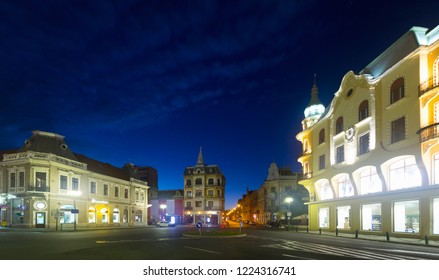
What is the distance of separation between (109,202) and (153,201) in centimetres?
2701

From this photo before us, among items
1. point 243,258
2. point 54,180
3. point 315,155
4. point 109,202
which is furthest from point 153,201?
point 243,258

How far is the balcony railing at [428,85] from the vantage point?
76.8 feet

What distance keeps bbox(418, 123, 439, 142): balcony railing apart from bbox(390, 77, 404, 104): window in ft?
14.1

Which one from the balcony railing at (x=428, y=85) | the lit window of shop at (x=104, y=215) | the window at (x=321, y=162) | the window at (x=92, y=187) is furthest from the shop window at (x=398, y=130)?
the lit window of shop at (x=104, y=215)

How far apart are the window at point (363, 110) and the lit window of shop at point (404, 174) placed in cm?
596

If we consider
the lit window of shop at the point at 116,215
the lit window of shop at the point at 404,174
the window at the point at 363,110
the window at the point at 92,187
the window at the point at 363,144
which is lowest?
the lit window of shop at the point at 116,215

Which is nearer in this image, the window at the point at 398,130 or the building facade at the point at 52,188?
the window at the point at 398,130

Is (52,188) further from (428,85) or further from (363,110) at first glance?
(428,85)

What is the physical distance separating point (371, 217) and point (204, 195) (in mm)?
55016

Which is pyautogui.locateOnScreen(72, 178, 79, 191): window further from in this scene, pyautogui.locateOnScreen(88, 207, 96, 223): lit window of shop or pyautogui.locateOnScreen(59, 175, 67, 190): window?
pyautogui.locateOnScreen(88, 207, 96, 223): lit window of shop

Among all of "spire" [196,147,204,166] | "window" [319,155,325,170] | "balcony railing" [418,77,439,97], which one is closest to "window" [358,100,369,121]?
"balcony railing" [418,77,439,97]

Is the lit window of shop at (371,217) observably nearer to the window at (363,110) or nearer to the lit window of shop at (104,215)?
the window at (363,110)

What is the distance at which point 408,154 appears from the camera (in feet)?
83.7

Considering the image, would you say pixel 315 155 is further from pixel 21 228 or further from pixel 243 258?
pixel 21 228
